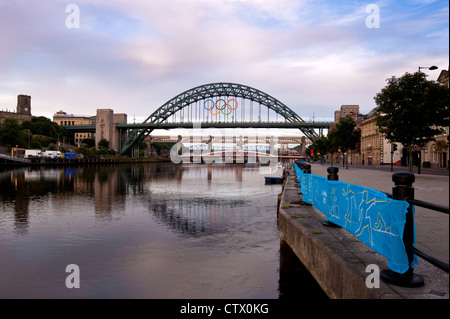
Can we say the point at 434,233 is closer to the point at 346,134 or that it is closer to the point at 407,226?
the point at 407,226

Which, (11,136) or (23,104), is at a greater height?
(23,104)

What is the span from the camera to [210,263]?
31.4ft

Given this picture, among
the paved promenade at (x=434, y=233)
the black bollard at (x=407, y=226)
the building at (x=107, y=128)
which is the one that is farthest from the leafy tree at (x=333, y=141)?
the building at (x=107, y=128)

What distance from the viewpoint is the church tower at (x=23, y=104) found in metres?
180

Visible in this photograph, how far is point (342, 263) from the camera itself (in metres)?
4.48

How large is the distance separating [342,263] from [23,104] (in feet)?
684

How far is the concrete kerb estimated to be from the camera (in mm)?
3537

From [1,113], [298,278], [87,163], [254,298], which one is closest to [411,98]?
[298,278]

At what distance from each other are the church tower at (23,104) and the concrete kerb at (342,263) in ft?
665

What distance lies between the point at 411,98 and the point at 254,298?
2040 cm

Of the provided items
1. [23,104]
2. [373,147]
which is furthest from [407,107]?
[23,104]
